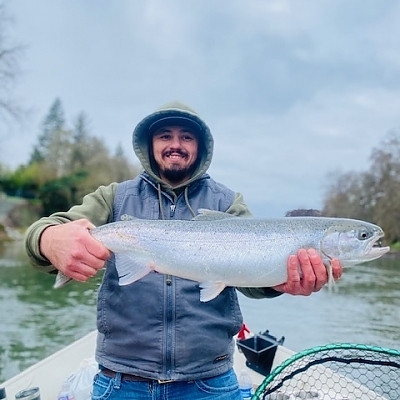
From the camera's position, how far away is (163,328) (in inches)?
92.3

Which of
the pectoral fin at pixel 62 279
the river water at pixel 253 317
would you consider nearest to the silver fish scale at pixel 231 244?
the pectoral fin at pixel 62 279

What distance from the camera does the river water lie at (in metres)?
9.98

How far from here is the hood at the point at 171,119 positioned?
2.93 meters

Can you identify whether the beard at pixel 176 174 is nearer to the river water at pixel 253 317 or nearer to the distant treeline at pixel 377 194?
the river water at pixel 253 317

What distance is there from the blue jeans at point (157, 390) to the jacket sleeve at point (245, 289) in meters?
0.58

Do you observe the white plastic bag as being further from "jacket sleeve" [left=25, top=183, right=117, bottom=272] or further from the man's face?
the man's face

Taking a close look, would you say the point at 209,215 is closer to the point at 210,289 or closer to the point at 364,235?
the point at 210,289

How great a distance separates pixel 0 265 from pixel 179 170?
21.1m

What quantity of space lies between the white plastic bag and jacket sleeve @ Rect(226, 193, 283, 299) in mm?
2009

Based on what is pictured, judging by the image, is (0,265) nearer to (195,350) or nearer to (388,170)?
(195,350)

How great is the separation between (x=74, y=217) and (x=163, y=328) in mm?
805

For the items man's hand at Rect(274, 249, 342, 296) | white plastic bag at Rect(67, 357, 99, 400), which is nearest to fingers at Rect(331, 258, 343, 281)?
man's hand at Rect(274, 249, 342, 296)

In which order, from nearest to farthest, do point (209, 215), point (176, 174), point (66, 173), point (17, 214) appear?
point (209, 215), point (176, 174), point (17, 214), point (66, 173)

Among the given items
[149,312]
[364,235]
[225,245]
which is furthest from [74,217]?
[364,235]
